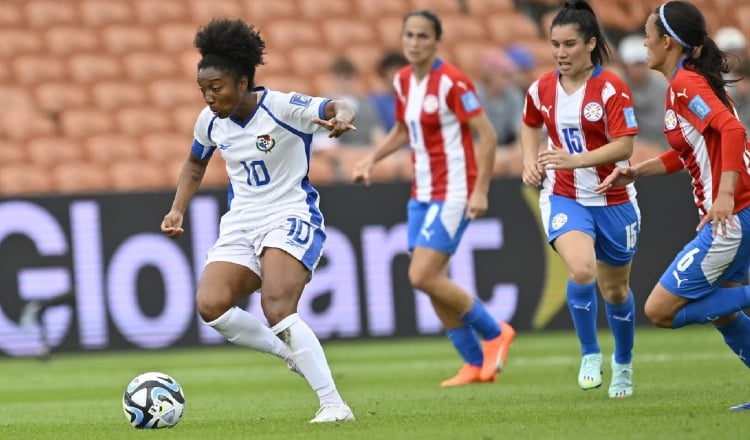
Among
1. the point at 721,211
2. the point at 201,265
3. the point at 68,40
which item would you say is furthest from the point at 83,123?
the point at 721,211

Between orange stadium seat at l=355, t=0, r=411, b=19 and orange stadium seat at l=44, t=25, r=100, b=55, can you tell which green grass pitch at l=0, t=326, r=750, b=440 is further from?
orange stadium seat at l=355, t=0, r=411, b=19

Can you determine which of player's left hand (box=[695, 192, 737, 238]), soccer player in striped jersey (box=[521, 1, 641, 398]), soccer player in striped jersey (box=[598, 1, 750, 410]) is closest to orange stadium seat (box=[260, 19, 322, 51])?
soccer player in striped jersey (box=[521, 1, 641, 398])

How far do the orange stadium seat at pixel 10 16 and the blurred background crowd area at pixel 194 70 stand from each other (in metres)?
0.01

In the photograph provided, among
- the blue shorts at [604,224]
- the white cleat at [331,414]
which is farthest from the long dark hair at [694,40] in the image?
the white cleat at [331,414]

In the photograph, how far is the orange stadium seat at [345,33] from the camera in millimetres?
18688

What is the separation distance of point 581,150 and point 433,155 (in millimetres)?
2070

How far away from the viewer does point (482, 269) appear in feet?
46.6

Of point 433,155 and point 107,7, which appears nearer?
point 433,155

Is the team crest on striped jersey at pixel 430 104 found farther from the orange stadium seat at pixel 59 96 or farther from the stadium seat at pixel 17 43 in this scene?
the stadium seat at pixel 17 43

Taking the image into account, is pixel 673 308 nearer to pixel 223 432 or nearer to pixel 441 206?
pixel 223 432

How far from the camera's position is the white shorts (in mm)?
7355

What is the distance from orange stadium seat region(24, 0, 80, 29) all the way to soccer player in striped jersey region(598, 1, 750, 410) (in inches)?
491

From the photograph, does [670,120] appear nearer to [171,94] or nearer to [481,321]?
[481,321]

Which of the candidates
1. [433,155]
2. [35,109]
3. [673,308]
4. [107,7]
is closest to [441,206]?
[433,155]
